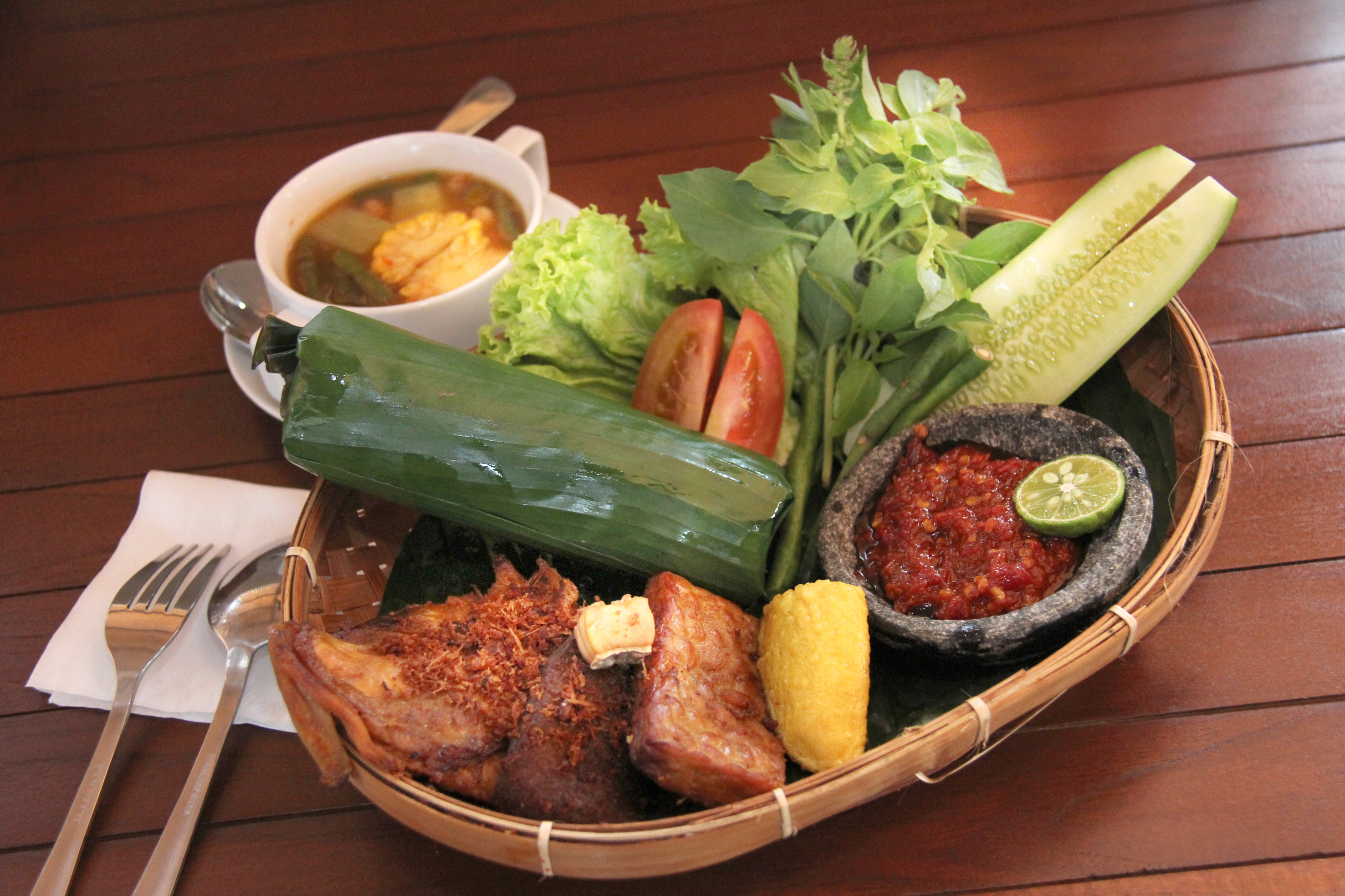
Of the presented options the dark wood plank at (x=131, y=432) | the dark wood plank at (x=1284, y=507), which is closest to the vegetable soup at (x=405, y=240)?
the dark wood plank at (x=131, y=432)

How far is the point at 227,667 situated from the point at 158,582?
0.34 metres

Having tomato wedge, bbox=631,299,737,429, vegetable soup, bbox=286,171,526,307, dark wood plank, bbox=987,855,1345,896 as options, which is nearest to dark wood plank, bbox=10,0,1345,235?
vegetable soup, bbox=286,171,526,307

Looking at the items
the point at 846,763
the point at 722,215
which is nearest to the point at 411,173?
the point at 722,215

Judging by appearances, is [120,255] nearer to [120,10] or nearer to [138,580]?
[138,580]

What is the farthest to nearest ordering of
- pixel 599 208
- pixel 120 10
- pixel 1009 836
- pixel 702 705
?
pixel 120 10 < pixel 599 208 < pixel 1009 836 < pixel 702 705

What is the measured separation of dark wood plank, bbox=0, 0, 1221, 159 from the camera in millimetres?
3988

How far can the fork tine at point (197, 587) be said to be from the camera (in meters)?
2.25

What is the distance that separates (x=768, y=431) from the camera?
2.45 m

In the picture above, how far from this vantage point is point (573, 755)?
167 cm

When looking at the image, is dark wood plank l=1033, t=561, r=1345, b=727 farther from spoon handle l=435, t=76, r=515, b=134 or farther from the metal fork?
spoon handle l=435, t=76, r=515, b=134

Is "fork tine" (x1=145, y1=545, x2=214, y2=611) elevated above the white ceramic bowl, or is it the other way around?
the white ceramic bowl

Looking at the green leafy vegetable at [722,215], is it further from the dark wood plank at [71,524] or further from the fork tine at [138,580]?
the fork tine at [138,580]

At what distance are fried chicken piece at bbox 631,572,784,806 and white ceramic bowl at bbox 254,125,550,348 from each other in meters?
1.07

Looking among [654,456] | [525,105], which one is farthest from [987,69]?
[654,456]
